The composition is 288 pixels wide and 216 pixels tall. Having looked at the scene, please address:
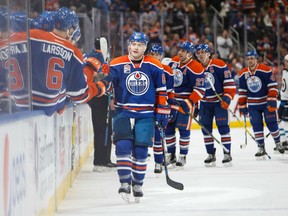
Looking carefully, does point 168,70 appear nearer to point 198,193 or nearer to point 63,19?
point 198,193

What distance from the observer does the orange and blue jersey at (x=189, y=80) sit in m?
8.27

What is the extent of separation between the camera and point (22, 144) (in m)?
3.54

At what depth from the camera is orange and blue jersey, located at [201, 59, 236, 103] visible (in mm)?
8633

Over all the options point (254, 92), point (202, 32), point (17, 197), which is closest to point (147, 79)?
point (17, 197)

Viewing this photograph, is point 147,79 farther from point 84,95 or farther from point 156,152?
point 156,152

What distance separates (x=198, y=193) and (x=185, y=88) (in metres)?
2.29

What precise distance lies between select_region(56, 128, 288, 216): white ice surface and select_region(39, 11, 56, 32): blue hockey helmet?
3.93 ft

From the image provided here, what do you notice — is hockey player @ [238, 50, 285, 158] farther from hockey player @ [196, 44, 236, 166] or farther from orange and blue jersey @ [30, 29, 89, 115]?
orange and blue jersey @ [30, 29, 89, 115]

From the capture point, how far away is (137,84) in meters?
5.88

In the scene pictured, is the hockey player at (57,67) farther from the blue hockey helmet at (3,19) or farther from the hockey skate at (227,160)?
the hockey skate at (227,160)

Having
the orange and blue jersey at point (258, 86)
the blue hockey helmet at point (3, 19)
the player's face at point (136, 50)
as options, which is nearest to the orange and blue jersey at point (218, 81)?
the orange and blue jersey at point (258, 86)

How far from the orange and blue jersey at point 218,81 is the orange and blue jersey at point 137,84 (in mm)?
2775

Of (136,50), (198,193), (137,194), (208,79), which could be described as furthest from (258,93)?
(137,194)

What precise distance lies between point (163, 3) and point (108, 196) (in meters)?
13.2
